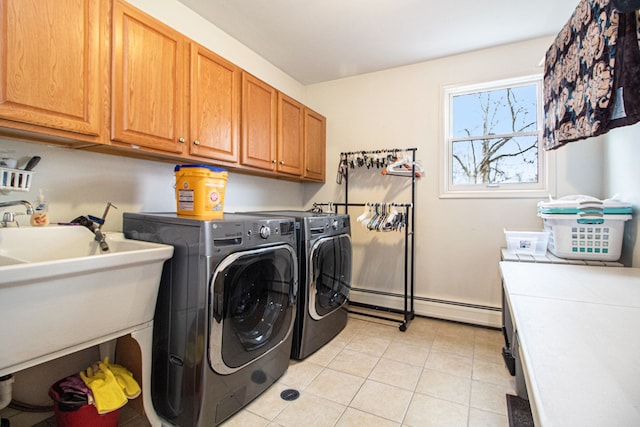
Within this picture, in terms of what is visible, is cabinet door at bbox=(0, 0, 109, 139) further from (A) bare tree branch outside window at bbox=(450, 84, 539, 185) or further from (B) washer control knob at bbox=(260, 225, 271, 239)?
(A) bare tree branch outside window at bbox=(450, 84, 539, 185)

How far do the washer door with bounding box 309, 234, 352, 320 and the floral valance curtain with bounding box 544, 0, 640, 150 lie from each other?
5.35 feet

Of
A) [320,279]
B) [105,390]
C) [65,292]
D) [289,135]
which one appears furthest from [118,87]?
[320,279]

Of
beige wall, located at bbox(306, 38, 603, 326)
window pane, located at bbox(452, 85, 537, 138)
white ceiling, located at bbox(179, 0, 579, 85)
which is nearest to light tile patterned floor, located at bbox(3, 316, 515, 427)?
beige wall, located at bbox(306, 38, 603, 326)

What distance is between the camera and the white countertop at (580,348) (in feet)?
1.65

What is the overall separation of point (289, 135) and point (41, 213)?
1.92 m

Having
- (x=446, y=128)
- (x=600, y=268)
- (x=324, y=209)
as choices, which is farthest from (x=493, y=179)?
(x=324, y=209)

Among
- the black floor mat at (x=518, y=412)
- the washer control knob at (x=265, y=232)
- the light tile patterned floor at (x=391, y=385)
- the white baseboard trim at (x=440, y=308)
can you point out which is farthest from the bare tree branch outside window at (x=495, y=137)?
the washer control knob at (x=265, y=232)

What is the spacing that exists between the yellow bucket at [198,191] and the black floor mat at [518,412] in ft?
6.17

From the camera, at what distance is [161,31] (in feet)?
5.70

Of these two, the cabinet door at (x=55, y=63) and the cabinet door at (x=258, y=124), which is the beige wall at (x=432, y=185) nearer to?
the cabinet door at (x=258, y=124)

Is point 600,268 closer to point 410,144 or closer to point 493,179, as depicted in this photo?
point 493,179

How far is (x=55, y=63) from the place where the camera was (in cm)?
131

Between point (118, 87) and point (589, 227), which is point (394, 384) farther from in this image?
point (118, 87)

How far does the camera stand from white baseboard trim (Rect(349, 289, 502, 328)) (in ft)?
9.17
